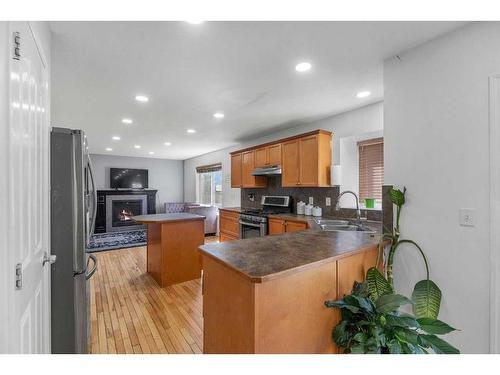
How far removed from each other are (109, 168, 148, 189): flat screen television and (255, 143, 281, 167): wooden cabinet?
491 cm

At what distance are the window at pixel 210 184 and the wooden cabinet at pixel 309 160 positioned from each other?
10.1 feet

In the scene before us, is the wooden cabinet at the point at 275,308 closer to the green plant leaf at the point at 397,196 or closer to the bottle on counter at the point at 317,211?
the green plant leaf at the point at 397,196

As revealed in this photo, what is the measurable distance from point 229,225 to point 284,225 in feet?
5.51

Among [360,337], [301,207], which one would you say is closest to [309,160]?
[301,207]

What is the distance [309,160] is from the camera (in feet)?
11.5

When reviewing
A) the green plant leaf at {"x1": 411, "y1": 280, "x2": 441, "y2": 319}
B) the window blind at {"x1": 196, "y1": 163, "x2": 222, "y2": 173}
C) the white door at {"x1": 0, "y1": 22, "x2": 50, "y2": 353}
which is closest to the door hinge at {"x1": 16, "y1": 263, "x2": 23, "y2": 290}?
the white door at {"x1": 0, "y1": 22, "x2": 50, "y2": 353}

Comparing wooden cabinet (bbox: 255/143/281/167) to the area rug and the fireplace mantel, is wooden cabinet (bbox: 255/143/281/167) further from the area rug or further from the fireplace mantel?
the fireplace mantel

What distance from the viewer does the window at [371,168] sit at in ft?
9.90

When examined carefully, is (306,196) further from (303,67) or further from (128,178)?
(128,178)

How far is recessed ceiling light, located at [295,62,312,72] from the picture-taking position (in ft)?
6.60

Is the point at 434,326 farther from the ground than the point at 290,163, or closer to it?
closer to it

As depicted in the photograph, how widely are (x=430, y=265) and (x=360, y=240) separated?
18.5 inches
